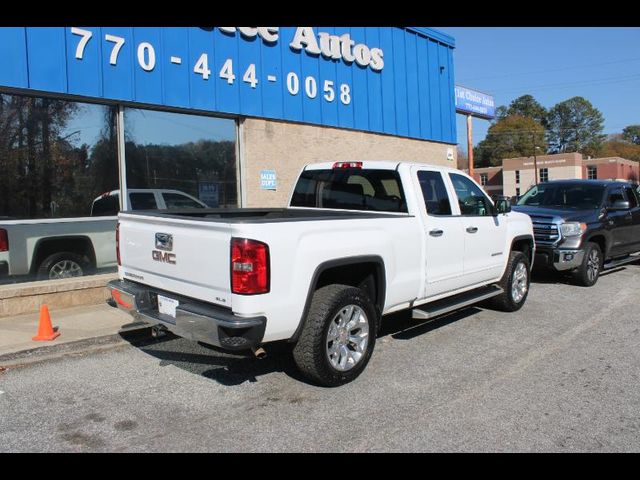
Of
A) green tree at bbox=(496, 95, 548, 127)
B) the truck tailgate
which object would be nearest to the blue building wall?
the truck tailgate

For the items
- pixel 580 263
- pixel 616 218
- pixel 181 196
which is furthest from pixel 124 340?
pixel 616 218

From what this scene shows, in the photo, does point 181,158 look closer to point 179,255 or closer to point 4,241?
point 4,241

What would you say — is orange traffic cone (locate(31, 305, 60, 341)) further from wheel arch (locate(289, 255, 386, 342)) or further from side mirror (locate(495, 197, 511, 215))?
side mirror (locate(495, 197, 511, 215))

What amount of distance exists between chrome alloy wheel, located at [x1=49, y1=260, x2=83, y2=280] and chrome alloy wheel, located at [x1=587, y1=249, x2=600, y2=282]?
26.7ft

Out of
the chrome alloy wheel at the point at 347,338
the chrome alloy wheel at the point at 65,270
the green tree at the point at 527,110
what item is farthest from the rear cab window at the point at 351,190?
the green tree at the point at 527,110

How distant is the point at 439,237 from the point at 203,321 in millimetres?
2662

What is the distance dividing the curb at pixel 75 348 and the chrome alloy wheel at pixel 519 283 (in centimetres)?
466

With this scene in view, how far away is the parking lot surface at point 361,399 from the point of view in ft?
11.6

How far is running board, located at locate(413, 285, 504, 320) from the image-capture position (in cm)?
531

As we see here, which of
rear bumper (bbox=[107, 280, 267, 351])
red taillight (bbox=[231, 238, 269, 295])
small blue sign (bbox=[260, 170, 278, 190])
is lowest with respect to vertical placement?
rear bumper (bbox=[107, 280, 267, 351])

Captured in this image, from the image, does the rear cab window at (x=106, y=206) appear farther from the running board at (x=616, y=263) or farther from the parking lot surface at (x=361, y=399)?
the running board at (x=616, y=263)

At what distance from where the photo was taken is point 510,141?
10731 cm

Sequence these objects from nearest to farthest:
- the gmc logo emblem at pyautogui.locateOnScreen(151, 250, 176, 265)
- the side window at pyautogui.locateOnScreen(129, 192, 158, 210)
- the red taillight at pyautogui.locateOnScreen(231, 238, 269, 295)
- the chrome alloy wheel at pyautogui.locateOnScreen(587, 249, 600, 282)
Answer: the red taillight at pyautogui.locateOnScreen(231, 238, 269, 295) < the gmc logo emblem at pyautogui.locateOnScreen(151, 250, 176, 265) < the side window at pyautogui.locateOnScreen(129, 192, 158, 210) < the chrome alloy wheel at pyautogui.locateOnScreen(587, 249, 600, 282)

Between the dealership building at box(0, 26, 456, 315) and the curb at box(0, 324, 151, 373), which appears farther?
the dealership building at box(0, 26, 456, 315)
